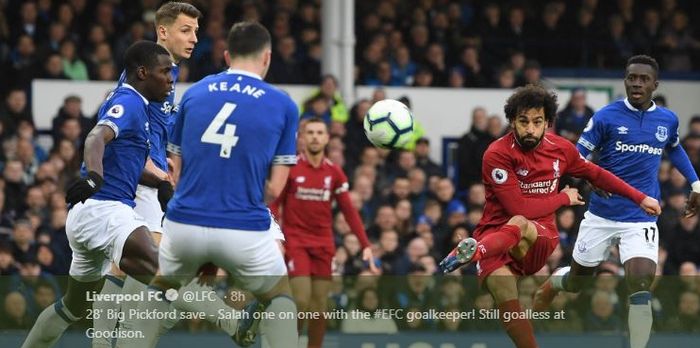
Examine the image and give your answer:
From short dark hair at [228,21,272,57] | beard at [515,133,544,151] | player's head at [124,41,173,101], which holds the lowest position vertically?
beard at [515,133,544,151]

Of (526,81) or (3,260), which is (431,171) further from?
(3,260)

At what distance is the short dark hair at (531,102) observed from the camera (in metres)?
10.3

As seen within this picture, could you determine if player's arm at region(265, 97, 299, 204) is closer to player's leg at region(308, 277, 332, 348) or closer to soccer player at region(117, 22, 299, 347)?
soccer player at region(117, 22, 299, 347)

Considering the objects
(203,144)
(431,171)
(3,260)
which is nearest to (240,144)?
(203,144)

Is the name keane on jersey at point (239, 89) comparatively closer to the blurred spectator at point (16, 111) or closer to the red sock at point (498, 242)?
the red sock at point (498, 242)

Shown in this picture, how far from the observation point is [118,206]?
9758mm

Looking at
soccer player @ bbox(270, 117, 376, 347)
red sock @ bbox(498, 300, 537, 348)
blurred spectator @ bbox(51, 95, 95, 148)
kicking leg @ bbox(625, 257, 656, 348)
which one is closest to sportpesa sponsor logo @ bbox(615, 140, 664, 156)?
kicking leg @ bbox(625, 257, 656, 348)

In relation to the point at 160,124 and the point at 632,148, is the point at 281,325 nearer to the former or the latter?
the point at 160,124

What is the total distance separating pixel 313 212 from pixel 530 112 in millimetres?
3834

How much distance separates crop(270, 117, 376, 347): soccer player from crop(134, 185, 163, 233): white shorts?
304 centimetres

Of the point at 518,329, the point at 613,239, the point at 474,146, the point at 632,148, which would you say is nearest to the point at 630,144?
the point at 632,148

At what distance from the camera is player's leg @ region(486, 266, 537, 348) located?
1012 centimetres

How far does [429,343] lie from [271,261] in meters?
4.09

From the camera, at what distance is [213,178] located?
820cm
